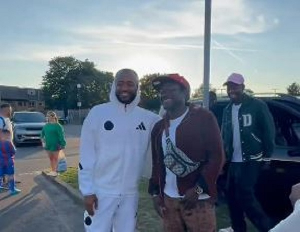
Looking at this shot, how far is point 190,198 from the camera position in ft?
10.6

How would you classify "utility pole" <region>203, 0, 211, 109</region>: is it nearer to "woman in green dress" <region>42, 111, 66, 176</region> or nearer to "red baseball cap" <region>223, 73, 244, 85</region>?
"red baseball cap" <region>223, 73, 244, 85</region>

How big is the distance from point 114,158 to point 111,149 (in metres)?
0.08

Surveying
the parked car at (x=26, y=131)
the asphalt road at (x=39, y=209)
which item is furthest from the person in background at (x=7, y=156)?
the parked car at (x=26, y=131)

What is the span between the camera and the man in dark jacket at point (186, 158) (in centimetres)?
323

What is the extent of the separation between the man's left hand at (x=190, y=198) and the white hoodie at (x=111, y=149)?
1.83 ft

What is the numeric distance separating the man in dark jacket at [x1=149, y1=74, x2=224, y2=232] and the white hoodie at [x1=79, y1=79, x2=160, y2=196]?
23 centimetres

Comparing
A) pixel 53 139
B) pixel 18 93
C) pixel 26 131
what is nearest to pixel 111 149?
pixel 53 139

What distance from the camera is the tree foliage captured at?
87.8 m

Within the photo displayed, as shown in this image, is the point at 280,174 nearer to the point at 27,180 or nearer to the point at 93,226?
the point at 93,226

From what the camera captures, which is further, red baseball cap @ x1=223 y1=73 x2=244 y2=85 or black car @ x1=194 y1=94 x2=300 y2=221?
black car @ x1=194 y1=94 x2=300 y2=221

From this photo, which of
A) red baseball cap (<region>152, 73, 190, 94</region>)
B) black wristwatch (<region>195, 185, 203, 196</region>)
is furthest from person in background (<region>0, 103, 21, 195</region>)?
black wristwatch (<region>195, 185, 203, 196</region>)

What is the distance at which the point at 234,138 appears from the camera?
4875 mm

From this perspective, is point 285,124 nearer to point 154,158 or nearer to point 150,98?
point 154,158

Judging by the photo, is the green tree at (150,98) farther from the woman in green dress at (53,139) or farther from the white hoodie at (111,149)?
the woman in green dress at (53,139)
